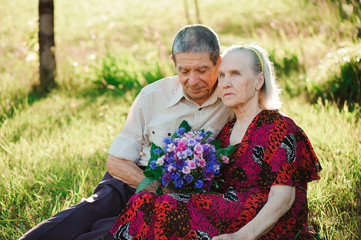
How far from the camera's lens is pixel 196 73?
3.28m

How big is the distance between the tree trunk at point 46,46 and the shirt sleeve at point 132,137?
406cm

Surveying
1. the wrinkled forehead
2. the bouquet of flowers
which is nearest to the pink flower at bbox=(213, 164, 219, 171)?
the bouquet of flowers

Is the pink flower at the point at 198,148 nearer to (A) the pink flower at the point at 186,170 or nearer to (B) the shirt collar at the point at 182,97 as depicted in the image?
(A) the pink flower at the point at 186,170

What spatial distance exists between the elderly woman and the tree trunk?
188 inches

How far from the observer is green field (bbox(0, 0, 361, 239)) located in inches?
145

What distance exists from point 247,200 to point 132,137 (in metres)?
1.28

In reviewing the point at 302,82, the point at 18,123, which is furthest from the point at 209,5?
the point at 18,123

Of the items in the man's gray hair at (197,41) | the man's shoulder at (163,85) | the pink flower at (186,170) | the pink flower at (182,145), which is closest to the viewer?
the pink flower at (186,170)

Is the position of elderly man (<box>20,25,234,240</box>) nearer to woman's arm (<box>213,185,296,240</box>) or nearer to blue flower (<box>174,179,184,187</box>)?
blue flower (<box>174,179,184,187</box>)

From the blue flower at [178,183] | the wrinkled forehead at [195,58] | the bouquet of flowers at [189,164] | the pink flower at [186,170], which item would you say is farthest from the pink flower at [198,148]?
the wrinkled forehead at [195,58]

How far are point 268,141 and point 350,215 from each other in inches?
50.3

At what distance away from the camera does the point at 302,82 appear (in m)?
6.83

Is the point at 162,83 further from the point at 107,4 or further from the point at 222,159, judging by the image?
the point at 107,4

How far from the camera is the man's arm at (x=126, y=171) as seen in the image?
11.3 feet
